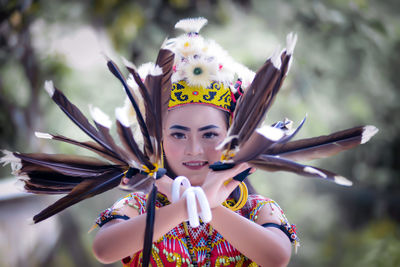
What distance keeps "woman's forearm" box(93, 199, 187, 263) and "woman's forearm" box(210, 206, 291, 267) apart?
10cm

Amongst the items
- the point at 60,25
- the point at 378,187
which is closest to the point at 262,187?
the point at 378,187

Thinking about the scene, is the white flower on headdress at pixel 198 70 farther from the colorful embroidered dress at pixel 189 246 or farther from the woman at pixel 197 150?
the colorful embroidered dress at pixel 189 246

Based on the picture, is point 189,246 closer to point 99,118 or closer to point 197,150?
point 197,150

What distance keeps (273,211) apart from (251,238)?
0.18 m

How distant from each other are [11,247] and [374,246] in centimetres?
330

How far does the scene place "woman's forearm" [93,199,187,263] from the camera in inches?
39.0

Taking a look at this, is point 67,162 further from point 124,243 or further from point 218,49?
point 218,49

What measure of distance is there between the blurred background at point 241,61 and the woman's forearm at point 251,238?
2864 mm

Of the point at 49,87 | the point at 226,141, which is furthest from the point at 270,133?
the point at 49,87

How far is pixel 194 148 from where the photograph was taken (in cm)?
115

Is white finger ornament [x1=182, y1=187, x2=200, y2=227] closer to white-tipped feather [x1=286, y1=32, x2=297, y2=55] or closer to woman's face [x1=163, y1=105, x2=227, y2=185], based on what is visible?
woman's face [x1=163, y1=105, x2=227, y2=185]

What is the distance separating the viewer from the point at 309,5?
14.9 feet

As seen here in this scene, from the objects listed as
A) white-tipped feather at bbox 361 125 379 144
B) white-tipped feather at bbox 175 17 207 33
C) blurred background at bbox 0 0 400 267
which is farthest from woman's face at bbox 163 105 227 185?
blurred background at bbox 0 0 400 267

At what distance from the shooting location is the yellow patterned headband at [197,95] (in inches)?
47.3
